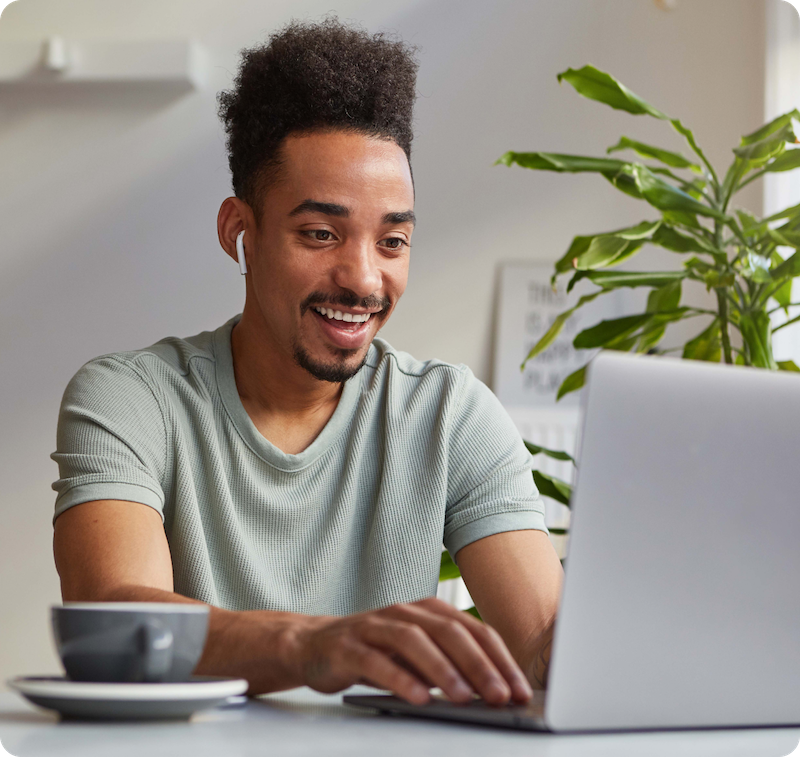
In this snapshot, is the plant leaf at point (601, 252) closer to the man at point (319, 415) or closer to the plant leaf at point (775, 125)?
the plant leaf at point (775, 125)

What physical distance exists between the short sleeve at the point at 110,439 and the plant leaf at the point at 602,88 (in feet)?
3.42

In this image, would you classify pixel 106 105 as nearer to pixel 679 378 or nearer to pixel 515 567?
pixel 515 567

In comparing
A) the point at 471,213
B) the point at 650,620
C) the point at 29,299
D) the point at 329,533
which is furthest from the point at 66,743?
the point at 29,299

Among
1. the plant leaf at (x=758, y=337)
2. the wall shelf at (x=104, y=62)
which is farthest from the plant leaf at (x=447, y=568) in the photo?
the wall shelf at (x=104, y=62)

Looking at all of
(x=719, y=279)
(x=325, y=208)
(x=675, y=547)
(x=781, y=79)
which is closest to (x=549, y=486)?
(x=719, y=279)

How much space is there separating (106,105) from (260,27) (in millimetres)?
629

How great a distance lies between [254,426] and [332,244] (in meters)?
0.28

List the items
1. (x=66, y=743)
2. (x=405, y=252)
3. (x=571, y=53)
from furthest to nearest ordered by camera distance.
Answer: (x=571, y=53) → (x=405, y=252) → (x=66, y=743)

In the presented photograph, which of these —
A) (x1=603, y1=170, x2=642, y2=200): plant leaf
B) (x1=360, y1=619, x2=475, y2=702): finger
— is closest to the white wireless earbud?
(x1=603, y1=170, x2=642, y2=200): plant leaf

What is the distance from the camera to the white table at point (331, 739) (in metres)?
0.50

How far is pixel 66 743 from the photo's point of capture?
500mm

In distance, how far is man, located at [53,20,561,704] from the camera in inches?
47.7

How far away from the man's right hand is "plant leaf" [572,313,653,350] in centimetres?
126

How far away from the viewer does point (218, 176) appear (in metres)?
3.27
